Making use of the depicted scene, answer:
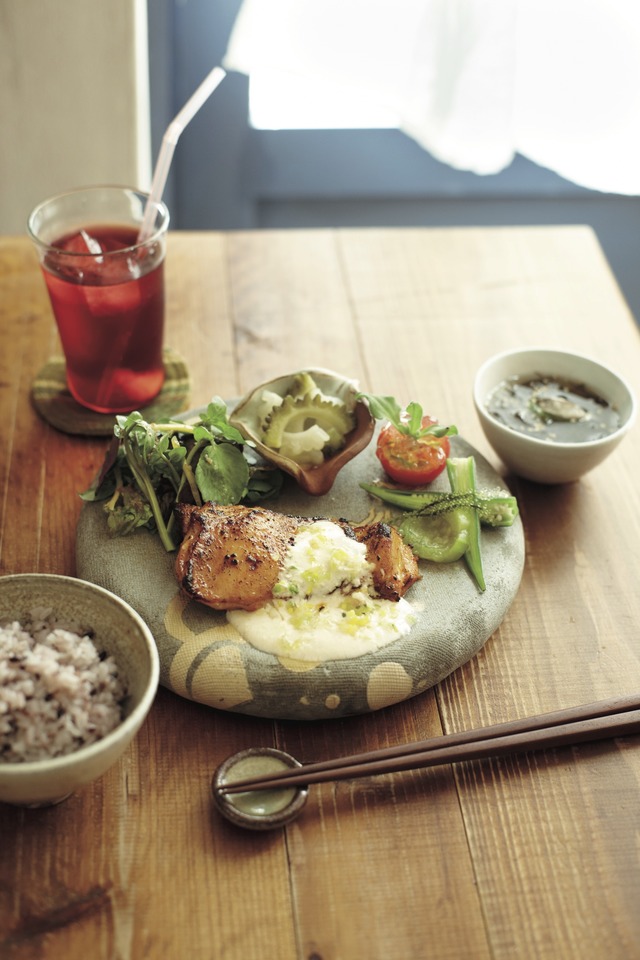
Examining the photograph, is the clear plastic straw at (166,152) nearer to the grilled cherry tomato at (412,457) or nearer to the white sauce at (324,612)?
the grilled cherry tomato at (412,457)

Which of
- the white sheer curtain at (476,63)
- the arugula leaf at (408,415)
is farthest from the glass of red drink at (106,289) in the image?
the white sheer curtain at (476,63)

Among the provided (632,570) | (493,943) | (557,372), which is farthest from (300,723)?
(557,372)

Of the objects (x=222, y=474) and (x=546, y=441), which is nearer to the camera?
(x=222, y=474)

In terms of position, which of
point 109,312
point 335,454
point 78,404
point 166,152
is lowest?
point 78,404

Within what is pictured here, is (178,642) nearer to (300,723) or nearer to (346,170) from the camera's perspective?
(300,723)

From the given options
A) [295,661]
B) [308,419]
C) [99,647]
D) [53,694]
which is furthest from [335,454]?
[53,694]

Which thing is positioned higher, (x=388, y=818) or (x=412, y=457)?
(x=412, y=457)

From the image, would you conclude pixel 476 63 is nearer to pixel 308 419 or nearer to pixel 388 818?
pixel 308 419
